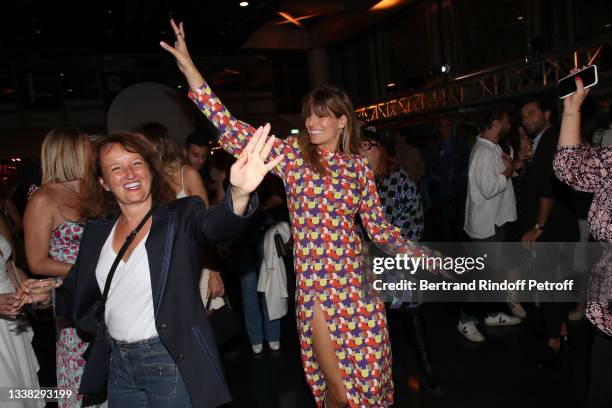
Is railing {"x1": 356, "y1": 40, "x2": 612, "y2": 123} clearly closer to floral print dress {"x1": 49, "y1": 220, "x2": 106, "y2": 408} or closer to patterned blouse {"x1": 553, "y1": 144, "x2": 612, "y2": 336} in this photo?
patterned blouse {"x1": 553, "y1": 144, "x2": 612, "y2": 336}

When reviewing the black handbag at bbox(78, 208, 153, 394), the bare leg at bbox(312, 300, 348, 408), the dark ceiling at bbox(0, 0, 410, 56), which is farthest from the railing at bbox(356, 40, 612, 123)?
the black handbag at bbox(78, 208, 153, 394)

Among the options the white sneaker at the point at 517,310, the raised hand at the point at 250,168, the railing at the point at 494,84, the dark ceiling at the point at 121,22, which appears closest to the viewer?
the raised hand at the point at 250,168

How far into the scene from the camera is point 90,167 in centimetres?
176

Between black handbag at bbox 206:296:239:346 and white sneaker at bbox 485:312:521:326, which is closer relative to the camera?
black handbag at bbox 206:296:239:346

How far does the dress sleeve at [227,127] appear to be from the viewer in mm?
2057

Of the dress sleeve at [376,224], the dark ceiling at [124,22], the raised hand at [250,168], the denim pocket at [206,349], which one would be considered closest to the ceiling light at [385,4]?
the dark ceiling at [124,22]

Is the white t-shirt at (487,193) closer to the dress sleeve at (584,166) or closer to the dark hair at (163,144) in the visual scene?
the dress sleeve at (584,166)

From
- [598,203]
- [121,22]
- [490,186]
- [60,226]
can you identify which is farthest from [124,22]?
[598,203]

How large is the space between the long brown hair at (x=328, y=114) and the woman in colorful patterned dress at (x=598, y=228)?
0.92 m

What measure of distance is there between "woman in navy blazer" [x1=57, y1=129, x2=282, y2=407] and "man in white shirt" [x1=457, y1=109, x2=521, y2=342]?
2.68 m

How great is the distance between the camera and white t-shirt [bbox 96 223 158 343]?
1.51m

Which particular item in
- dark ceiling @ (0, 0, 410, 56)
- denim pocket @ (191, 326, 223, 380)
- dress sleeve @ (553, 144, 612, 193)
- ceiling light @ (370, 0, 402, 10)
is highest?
ceiling light @ (370, 0, 402, 10)

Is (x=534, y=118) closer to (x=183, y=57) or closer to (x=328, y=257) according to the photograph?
(x=328, y=257)

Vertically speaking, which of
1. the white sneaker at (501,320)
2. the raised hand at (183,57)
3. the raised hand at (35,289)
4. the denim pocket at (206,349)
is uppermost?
the raised hand at (183,57)
